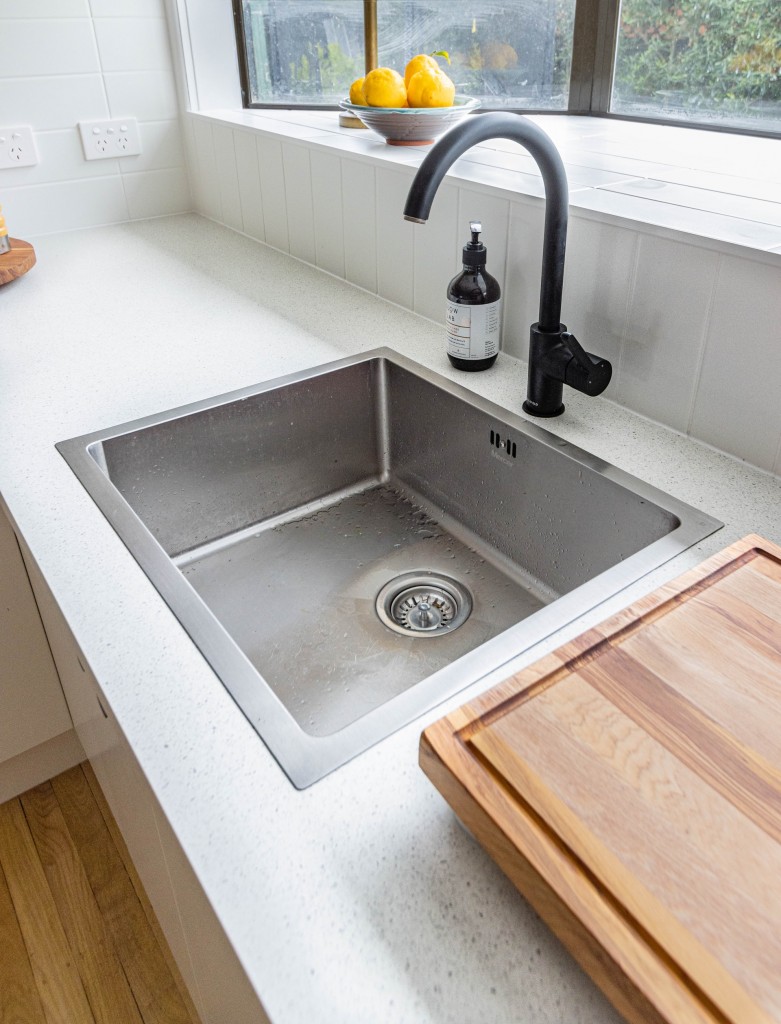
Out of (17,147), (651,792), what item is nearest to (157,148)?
(17,147)

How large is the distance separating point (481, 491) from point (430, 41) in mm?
1118

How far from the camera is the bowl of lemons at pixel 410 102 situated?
1.29 meters

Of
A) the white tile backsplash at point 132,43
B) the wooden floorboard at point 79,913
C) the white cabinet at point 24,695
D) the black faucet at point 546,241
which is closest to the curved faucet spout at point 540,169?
the black faucet at point 546,241

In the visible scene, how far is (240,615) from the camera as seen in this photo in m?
0.99

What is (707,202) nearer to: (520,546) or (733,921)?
(520,546)

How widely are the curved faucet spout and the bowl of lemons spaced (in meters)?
0.53

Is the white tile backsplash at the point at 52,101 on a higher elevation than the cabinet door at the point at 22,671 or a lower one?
higher

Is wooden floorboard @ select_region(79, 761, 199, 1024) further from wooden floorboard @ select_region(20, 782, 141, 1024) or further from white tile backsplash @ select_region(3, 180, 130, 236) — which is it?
white tile backsplash @ select_region(3, 180, 130, 236)

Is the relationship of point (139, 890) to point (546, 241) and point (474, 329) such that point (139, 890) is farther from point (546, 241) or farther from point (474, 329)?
point (546, 241)

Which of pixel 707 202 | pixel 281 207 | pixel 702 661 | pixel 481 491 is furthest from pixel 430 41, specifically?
pixel 702 661

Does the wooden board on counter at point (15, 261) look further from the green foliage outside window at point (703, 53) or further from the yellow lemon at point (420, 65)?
the green foliage outside window at point (703, 53)

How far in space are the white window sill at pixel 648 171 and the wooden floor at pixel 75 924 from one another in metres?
1.27

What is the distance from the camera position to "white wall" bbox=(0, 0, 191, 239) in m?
1.62

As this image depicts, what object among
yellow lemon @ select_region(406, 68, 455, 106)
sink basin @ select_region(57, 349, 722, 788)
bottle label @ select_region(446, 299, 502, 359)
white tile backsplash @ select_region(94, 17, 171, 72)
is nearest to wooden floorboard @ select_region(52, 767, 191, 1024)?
sink basin @ select_region(57, 349, 722, 788)
